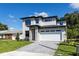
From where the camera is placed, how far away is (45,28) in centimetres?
2627

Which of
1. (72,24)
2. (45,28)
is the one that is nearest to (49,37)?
(45,28)

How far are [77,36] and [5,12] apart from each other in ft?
29.2

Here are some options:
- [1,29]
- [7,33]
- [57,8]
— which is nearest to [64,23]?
[57,8]

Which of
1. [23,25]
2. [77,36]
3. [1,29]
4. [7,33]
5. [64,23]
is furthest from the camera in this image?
[1,29]

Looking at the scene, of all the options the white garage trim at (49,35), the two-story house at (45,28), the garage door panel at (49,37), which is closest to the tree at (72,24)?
the two-story house at (45,28)

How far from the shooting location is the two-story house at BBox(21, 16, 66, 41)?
83.1ft

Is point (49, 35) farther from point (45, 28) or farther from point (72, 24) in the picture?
point (72, 24)

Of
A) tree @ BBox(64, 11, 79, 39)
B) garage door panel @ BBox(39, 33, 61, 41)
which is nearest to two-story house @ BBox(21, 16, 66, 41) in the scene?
garage door panel @ BBox(39, 33, 61, 41)

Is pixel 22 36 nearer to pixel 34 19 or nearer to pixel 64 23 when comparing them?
pixel 34 19

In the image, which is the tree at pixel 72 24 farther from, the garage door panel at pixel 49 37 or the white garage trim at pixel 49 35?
the garage door panel at pixel 49 37

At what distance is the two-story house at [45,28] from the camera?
25328 mm

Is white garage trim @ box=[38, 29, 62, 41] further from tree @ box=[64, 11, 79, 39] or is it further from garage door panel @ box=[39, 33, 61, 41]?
tree @ box=[64, 11, 79, 39]

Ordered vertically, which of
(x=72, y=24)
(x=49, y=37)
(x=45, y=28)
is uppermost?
(x=72, y=24)

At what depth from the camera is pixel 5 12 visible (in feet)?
75.4
